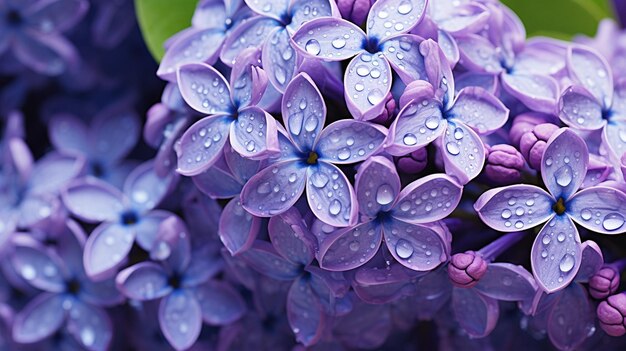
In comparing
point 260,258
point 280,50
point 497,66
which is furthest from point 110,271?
point 497,66

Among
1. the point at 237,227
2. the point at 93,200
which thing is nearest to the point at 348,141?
the point at 237,227

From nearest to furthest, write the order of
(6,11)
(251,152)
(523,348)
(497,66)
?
(251,152) < (497,66) < (523,348) < (6,11)

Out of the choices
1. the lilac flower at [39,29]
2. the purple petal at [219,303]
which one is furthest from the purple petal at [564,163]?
the lilac flower at [39,29]

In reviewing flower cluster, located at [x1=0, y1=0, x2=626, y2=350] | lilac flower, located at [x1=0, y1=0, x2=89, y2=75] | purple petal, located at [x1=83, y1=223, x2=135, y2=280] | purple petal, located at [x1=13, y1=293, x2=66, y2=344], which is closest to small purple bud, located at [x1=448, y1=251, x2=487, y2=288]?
flower cluster, located at [x1=0, y1=0, x2=626, y2=350]

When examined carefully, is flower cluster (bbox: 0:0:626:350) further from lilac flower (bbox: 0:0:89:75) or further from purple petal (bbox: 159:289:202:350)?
lilac flower (bbox: 0:0:89:75)

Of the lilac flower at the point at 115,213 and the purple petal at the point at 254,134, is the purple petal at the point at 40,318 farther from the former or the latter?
the purple petal at the point at 254,134

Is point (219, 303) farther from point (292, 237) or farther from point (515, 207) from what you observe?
point (515, 207)

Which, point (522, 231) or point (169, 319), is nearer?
point (522, 231)

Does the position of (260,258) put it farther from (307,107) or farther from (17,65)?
(17,65)
